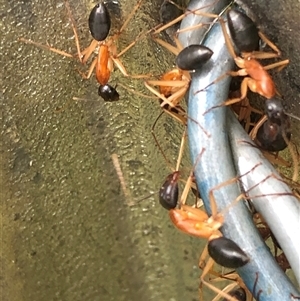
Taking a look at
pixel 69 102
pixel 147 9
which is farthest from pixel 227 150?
pixel 69 102

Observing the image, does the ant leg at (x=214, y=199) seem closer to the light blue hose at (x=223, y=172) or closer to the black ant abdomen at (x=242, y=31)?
the light blue hose at (x=223, y=172)

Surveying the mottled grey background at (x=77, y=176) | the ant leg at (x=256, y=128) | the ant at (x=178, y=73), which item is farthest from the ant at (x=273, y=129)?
the mottled grey background at (x=77, y=176)

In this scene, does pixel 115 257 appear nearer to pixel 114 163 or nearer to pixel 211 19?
pixel 114 163

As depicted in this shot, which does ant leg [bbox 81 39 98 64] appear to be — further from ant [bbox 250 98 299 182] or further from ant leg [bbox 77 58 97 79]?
ant [bbox 250 98 299 182]

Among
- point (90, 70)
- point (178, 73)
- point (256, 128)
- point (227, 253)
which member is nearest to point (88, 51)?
point (90, 70)

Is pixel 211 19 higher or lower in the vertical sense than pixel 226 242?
higher

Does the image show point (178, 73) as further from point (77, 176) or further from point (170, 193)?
point (77, 176)
